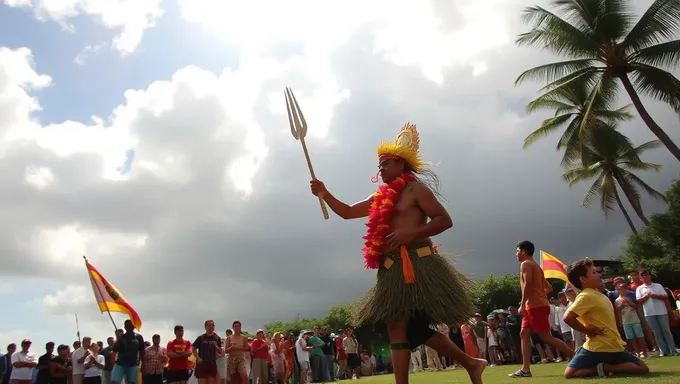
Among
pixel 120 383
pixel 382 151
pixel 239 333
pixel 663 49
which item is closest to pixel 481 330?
pixel 239 333

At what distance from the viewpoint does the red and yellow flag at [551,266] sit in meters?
14.4

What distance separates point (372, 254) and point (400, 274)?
376 mm

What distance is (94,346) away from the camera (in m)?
15.0

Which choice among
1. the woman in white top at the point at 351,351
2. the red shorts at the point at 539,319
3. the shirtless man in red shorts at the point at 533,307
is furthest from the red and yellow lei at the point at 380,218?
the woman in white top at the point at 351,351

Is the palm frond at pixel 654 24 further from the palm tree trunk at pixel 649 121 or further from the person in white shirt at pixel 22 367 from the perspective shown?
the person in white shirt at pixel 22 367

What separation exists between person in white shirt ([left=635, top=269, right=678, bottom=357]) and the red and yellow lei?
9.25 m

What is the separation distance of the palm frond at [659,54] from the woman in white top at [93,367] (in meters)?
21.5

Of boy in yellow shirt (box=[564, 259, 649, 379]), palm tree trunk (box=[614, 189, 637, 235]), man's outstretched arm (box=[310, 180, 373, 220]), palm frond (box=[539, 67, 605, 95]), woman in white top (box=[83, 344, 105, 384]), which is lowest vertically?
boy in yellow shirt (box=[564, 259, 649, 379])

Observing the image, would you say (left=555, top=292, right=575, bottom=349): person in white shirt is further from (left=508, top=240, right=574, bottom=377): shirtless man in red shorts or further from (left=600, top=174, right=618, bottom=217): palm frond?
(left=600, top=174, right=618, bottom=217): palm frond

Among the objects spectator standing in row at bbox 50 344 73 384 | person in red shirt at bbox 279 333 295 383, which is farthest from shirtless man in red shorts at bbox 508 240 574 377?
person in red shirt at bbox 279 333 295 383

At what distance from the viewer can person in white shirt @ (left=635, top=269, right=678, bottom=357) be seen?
40.1ft

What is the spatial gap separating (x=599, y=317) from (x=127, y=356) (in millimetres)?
10469

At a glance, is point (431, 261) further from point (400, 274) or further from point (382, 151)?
point (382, 151)

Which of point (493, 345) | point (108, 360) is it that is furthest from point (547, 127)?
point (108, 360)
